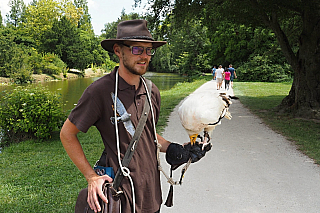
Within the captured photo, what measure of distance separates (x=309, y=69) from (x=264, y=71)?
Answer: 902 inches

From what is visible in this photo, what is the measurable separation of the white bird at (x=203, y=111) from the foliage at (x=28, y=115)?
6.55m

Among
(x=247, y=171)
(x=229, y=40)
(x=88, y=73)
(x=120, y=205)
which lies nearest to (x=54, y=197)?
(x=120, y=205)

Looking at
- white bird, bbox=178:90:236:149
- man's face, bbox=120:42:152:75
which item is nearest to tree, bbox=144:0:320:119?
white bird, bbox=178:90:236:149

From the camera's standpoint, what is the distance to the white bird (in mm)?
2008

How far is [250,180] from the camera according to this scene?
4.98m

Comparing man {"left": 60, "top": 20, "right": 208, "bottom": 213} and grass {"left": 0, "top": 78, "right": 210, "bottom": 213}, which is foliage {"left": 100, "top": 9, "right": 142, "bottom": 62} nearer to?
grass {"left": 0, "top": 78, "right": 210, "bottom": 213}

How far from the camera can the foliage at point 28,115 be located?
305 inches

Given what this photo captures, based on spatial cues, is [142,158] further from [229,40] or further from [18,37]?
[18,37]

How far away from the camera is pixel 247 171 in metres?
5.39

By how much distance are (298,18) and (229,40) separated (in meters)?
25.2

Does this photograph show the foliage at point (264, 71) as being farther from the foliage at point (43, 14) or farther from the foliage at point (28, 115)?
the foliage at point (43, 14)

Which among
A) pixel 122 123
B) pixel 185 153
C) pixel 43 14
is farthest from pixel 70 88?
pixel 43 14

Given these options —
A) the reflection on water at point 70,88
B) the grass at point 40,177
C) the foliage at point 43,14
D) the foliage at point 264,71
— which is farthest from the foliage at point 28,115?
the foliage at point 43,14

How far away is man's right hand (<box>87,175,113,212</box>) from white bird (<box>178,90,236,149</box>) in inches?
27.3
